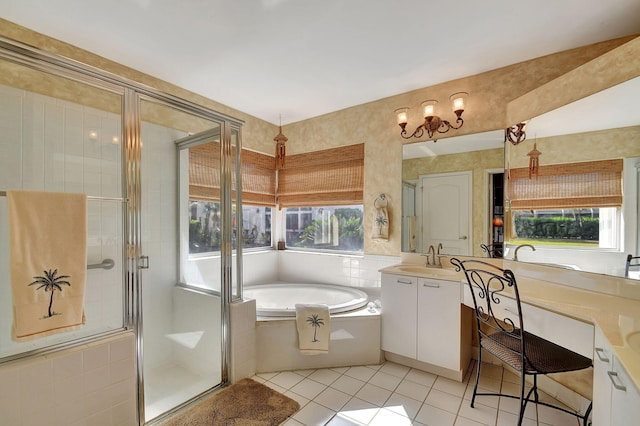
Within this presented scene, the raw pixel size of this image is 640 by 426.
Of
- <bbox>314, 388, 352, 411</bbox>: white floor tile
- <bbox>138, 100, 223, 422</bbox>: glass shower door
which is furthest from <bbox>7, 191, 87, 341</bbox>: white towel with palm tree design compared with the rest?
<bbox>314, 388, 352, 411</bbox>: white floor tile

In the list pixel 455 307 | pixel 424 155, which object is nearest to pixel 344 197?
pixel 424 155

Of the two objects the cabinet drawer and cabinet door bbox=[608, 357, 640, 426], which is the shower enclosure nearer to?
the cabinet drawer

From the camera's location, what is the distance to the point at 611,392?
100cm

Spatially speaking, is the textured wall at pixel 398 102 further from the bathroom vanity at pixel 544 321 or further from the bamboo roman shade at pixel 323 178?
the bathroom vanity at pixel 544 321

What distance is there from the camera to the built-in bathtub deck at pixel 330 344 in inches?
95.3

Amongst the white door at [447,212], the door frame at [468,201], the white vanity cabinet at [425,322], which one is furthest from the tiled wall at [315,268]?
the white vanity cabinet at [425,322]

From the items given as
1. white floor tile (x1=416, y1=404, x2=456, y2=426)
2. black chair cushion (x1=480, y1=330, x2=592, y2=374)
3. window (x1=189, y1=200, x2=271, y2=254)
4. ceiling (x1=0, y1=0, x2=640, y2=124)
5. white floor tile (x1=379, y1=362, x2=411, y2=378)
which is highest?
ceiling (x1=0, y1=0, x2=640, y2=124)

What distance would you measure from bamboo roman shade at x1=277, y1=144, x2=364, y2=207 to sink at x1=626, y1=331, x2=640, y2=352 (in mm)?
2451

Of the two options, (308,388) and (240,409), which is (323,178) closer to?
(308,388)

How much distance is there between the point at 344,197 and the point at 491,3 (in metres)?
2.18

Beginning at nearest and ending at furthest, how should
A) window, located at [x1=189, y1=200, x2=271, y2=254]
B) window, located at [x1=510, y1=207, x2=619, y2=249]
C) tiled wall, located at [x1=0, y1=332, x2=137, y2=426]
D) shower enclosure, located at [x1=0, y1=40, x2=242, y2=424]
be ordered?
1. tiled wall, located at [x1=0, y1=332, x2=137, y2=426]
2. shower enclosure, located at [x1=0, y1=40, x2=242, y2=424]
3. window, located at [x1=510, y1=207, x2=619, y2=249]
4. window, located at [x1=189, y1=200, x2=271, y2=254]

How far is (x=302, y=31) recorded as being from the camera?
1997mm

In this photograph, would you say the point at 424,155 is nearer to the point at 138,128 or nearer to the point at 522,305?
the point at 522,305

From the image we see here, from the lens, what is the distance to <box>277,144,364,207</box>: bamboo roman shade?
3.39 m
